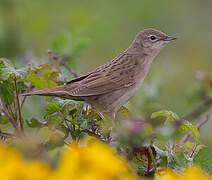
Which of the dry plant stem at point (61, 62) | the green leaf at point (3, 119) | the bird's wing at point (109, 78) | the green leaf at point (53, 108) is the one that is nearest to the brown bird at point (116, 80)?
the bird's wing at point (109, 78)

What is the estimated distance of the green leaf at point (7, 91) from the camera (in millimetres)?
3078

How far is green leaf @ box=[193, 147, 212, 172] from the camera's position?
265cm

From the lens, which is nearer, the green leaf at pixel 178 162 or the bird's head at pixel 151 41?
the green leaf at pixel 178 162

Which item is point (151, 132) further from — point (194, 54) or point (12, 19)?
point (194, 54)

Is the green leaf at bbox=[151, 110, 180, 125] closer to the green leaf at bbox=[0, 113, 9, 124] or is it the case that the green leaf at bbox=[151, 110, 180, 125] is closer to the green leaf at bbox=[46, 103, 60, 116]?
the green leaf at bbox=[46, 103, 60, 116]

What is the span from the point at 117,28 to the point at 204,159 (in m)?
6.52

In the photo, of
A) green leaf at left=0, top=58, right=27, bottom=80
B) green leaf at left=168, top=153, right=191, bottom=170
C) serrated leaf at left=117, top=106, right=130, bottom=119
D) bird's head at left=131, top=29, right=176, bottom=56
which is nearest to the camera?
green leaf at left=168, top=153, right=191, bottom=170

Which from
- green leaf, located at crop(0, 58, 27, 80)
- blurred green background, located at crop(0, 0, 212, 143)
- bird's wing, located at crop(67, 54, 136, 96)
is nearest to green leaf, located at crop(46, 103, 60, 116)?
green leaf, located at crop(0, 58, 27, 80)

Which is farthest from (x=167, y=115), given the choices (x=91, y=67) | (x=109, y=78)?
(x=91, y=67)

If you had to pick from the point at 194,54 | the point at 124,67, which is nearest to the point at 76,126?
the point at 124,67

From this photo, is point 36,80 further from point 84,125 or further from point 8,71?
point 84,125

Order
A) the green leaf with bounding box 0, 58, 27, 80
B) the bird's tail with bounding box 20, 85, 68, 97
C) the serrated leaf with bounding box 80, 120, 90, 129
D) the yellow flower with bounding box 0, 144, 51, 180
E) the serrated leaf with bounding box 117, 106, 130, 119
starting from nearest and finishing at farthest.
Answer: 1. the yellow flower with bounding box 0, 144, 51, 180
2. the serrated leaf with bounding box 80, 120, 90, 129
3. the green leaf with bounding box 0, 58, 27, 80
4. the serrated leaf with bounding box 117, 106, 130, 119
5. the bird's tail with bounding box 20, 85, 68, 97

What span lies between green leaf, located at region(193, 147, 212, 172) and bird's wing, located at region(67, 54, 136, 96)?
6.68 feet

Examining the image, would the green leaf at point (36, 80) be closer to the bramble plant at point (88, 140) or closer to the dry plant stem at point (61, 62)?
the bramble plant at point (88, 140)
